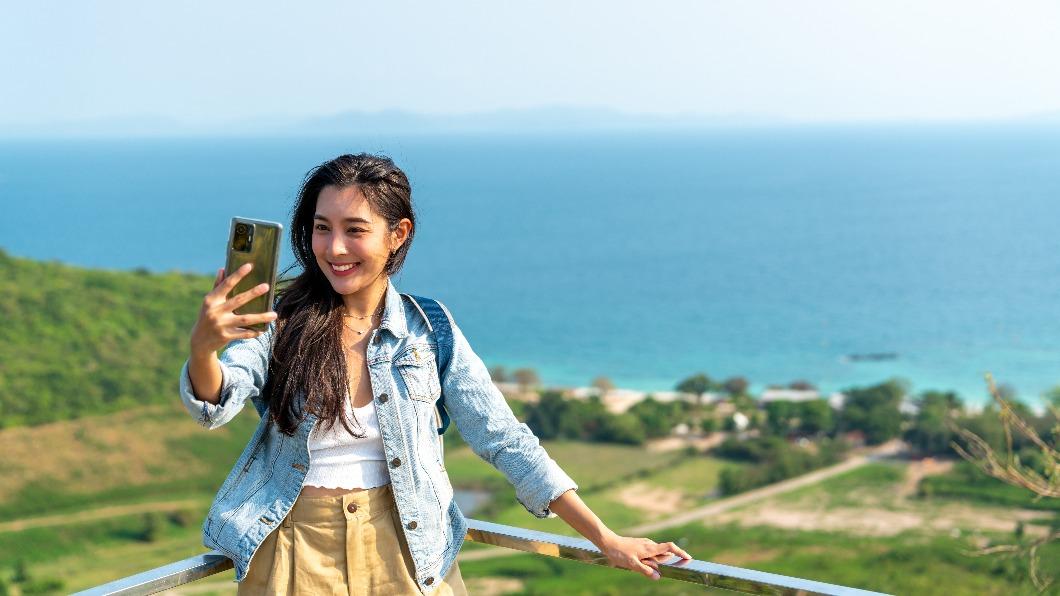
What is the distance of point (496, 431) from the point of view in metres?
2.05

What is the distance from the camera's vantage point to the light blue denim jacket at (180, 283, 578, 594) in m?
1.89

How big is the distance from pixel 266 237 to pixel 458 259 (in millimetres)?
76707

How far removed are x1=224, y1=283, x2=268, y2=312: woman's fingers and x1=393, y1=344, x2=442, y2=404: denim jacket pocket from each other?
1.31 feet

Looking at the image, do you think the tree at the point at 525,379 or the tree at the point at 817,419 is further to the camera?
the tree at the point at 525,379

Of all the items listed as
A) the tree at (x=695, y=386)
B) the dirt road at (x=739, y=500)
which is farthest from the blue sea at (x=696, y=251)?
the dirt road at (x=739, y=500)

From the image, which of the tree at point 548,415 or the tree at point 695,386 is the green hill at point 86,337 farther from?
the tree at point 695,386

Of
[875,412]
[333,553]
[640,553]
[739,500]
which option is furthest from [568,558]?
[875,412]

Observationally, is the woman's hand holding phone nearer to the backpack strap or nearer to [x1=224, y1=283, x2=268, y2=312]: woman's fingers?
[x1=224, y1=283, x2=268, y2=312]: woman's fingers

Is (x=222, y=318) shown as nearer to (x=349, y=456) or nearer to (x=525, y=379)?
(x=349, y=456)

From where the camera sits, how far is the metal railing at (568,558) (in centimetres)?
178

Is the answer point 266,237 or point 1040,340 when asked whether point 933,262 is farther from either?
point 266,237

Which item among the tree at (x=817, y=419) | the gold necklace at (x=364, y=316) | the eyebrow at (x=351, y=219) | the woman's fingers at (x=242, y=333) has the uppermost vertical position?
the eyebrow at (x=351, y=219)

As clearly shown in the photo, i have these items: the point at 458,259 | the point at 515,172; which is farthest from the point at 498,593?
the point at 515,172

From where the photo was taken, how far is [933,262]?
74.1 meters
